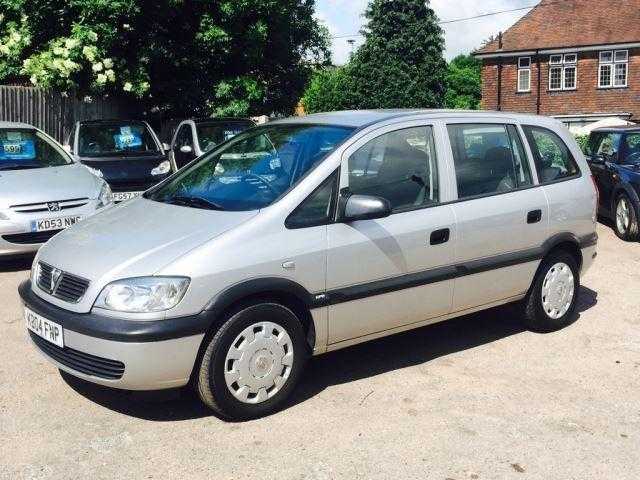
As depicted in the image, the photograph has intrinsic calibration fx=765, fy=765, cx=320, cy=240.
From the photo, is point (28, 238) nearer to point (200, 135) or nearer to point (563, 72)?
point (200, 135)

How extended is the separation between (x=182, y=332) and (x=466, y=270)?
2.10 meters

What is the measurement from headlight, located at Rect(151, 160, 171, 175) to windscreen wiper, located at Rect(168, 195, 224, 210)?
6553 mm

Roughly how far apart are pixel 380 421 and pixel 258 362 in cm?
75

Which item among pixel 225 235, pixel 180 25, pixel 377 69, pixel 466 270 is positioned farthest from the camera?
pixel 377 69

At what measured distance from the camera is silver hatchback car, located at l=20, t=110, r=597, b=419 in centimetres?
395

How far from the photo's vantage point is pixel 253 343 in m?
4.16


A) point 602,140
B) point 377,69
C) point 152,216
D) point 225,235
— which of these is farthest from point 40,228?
point 377,69

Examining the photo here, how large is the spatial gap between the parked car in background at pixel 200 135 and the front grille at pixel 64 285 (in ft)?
26.6

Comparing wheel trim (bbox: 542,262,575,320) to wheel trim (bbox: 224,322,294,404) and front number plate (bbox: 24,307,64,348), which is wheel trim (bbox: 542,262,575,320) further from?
front number plate (bbox: 24,307,64,348)

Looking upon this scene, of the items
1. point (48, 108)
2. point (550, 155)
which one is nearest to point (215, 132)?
point (48, 108)

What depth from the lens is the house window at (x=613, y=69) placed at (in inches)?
1414

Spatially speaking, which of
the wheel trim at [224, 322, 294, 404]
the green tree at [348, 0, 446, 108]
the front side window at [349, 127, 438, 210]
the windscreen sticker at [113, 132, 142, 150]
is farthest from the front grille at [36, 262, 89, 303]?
the green tree at [348, 0, 446, 108]

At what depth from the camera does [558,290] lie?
593 centimetres

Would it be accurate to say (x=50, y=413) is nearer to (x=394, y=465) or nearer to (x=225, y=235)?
(x=225, y=235)
